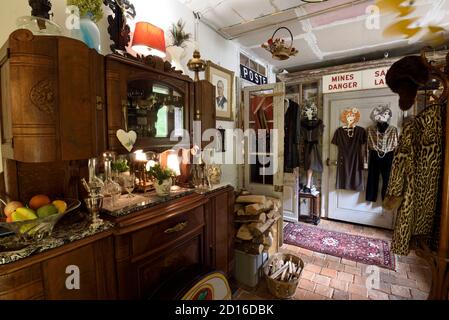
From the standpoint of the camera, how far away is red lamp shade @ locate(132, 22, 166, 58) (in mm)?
1410

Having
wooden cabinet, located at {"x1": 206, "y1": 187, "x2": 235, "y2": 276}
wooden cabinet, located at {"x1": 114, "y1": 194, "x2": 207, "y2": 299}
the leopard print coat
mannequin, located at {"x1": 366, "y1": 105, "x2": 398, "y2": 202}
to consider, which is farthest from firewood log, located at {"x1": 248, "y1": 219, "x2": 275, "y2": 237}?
mannequin, located at {"x1": 366, "y1": 105, "x2": 398, "y2": 202}

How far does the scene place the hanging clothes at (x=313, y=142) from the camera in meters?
3.51

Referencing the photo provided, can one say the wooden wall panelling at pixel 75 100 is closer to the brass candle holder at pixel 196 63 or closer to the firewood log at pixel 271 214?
the brass candle holder at pixel 196 63

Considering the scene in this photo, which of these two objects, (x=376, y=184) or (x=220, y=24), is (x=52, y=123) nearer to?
(x=220, y=24)

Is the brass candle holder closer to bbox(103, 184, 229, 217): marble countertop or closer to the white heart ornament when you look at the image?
the white heart ornament

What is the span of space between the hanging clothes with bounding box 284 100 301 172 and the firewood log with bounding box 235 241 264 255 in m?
1.37

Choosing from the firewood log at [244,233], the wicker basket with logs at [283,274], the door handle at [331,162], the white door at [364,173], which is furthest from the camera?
the door handle at [331,162]

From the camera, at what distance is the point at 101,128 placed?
1069 millimetres

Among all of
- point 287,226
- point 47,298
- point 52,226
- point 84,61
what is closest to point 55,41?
point 84,61

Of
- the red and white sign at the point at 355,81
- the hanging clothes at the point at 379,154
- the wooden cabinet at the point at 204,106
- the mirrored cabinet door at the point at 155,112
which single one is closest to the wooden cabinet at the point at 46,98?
the mirrored cabinet door at the point at 155,112

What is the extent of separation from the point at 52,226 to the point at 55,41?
2.47ft

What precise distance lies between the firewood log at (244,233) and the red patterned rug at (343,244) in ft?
3.32

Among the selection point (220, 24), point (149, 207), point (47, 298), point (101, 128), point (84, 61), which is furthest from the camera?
point (220, 24)

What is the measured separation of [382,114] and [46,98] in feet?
12.1
